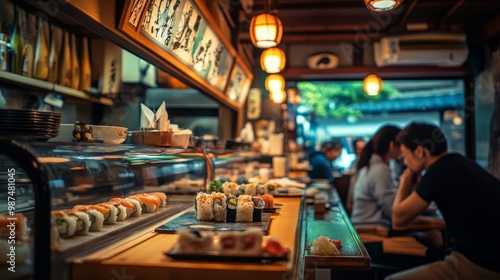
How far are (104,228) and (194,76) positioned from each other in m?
3.06

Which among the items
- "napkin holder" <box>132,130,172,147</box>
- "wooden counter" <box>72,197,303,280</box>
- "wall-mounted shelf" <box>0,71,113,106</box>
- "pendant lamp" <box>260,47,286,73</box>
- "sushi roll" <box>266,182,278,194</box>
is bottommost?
"wooden counter" <box>72,197,303,280</box>

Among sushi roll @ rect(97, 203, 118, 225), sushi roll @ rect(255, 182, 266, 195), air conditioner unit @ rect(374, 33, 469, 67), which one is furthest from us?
air conditioner unit @ rect(374, 33, 469, 67)

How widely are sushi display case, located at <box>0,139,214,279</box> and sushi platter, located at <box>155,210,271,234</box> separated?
0.15 metres

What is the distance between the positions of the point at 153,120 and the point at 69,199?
4.91 feet

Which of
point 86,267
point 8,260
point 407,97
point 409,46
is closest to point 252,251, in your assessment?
point 86,267

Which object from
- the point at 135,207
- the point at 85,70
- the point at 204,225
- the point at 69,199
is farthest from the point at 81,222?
the point at 85,70

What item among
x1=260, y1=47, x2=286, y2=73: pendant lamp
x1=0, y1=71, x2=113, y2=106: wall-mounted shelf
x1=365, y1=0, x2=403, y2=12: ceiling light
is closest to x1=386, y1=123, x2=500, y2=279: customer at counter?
x1=365, y1=0, x2=403, y2=12: ceiling light

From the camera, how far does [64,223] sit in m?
1.95

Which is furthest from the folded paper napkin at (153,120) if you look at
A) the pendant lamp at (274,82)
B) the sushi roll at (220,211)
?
the pendant lamp at (274,82)

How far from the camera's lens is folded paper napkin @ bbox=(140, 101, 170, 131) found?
3537 mm

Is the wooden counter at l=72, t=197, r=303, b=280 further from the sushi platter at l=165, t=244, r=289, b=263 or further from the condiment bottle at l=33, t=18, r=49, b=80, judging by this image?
the condiment bottle at l=33, t=18, r=49, b=80

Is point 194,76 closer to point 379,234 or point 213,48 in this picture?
point 213,48

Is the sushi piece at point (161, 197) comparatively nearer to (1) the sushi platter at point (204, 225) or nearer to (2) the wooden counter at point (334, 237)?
(1) the sushi platter at point (204, 225)

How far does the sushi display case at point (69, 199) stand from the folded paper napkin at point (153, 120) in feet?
0.68
